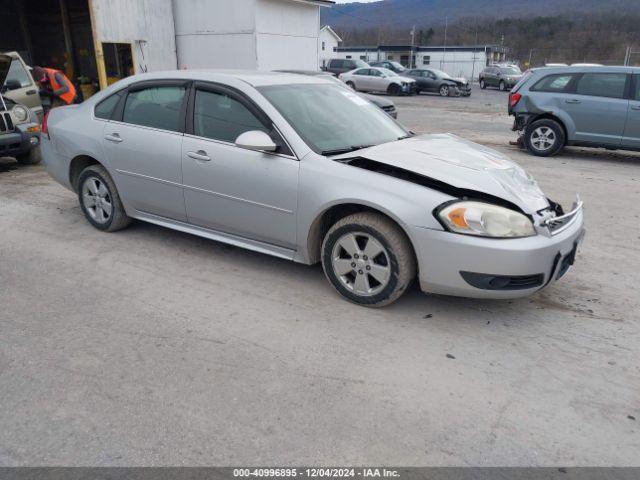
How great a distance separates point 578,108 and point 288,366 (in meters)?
8.73

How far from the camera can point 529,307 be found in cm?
387

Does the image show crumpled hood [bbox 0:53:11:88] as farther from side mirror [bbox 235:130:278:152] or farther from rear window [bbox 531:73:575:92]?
rear window [bbox 531:73:575:92]

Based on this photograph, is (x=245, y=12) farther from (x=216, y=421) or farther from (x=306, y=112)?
(x=216, y=421)

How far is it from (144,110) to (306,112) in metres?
1.61

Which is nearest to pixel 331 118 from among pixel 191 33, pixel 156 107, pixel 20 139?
pixel 156 107

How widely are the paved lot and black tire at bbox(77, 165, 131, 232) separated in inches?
14.1

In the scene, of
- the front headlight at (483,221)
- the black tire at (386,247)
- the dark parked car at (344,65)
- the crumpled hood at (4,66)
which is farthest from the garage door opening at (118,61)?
the dark parked car at (344,65)

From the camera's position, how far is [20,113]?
27.2 feet

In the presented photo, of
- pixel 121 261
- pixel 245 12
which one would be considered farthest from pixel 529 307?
pixel 245 12

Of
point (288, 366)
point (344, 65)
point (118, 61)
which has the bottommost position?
point (288, 366)

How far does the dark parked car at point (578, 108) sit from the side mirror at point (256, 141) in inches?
307

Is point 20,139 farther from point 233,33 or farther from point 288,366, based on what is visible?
point 233,33

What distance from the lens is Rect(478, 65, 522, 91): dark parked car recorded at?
34.3 meters

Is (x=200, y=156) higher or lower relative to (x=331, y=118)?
lower
